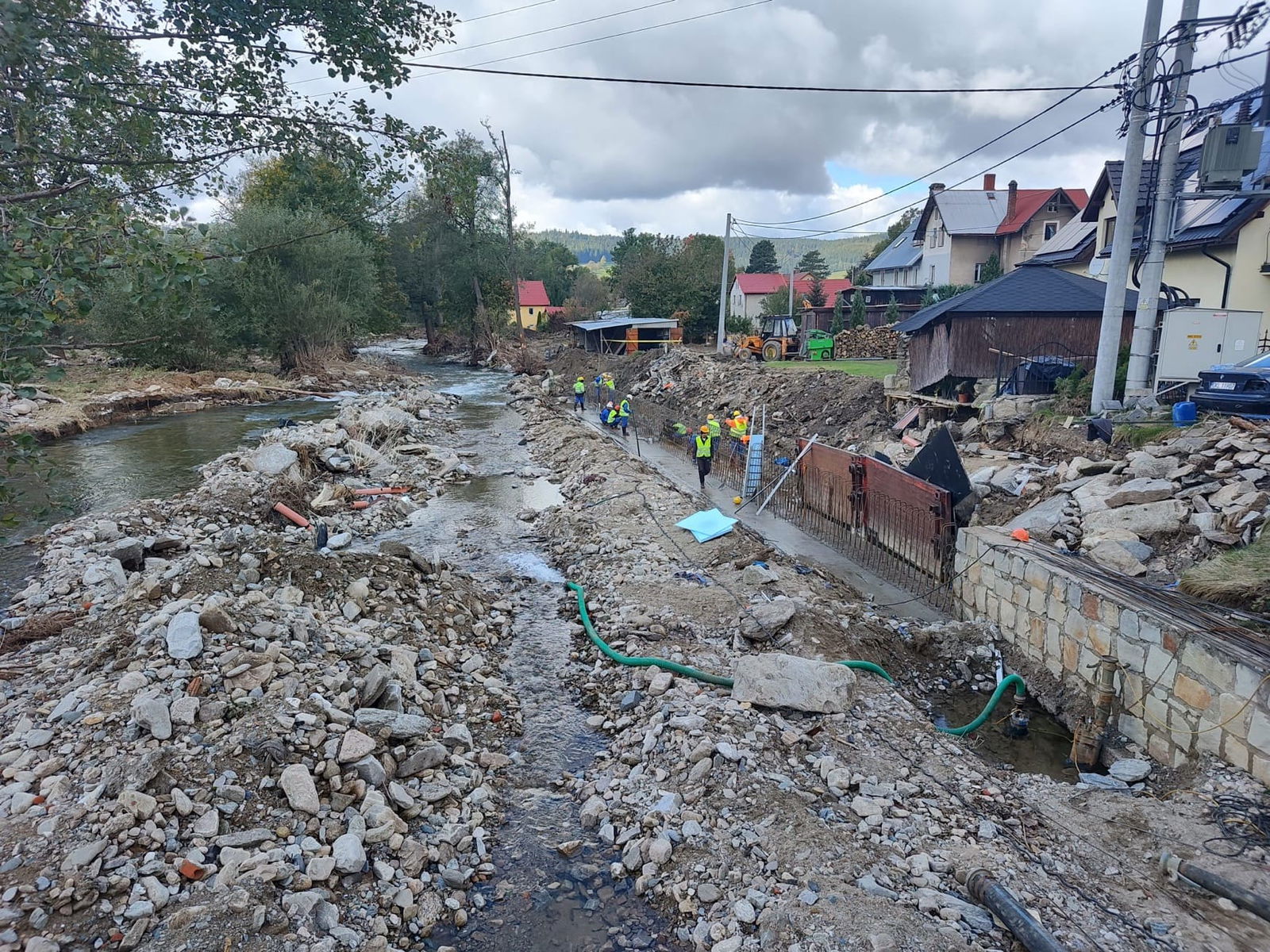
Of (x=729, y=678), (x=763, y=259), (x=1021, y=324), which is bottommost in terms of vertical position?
(x=729, y=678)

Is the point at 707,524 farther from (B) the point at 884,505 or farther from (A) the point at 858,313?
(A) the point at 858,313

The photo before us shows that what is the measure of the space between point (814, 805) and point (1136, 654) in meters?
3.52

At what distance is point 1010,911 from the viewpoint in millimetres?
4203

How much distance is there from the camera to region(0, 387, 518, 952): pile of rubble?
410cm

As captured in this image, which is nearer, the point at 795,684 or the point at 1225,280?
the point at 795,684

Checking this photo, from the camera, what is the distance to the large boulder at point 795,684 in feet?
21.4

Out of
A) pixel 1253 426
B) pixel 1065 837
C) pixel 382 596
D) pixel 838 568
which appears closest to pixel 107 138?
pixel 382 596

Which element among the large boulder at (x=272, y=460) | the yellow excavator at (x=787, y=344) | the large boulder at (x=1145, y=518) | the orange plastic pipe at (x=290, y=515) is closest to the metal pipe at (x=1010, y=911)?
the large boulder at (x=1145, y=518)

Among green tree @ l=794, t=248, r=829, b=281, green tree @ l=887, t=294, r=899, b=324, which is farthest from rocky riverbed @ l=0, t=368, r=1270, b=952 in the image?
green tree @ l=794, t=248, r=829, b=281

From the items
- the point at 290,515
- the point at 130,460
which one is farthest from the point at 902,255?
the point at 290,515

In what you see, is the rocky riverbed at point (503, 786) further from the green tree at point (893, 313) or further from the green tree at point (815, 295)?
the green tree at point (815, 295)

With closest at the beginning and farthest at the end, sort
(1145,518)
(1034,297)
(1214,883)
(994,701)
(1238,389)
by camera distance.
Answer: (1214,883) → (994,701) → (1145,518) → (1238,389) → (1034,297)

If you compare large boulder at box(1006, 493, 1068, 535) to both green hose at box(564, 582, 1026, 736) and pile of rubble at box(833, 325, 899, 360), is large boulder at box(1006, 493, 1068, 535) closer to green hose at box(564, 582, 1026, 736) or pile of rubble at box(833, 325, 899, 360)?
green hose at box(564, 582, 1026, 736)

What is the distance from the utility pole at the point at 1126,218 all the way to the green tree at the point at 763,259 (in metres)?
70.2
